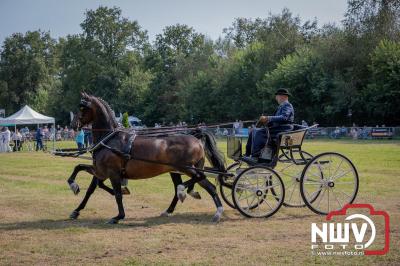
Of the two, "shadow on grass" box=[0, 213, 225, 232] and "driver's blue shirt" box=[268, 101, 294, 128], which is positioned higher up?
"driver's blue shirt" box=[268, 101, 294, 128]

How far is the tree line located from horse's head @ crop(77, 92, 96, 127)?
136ft

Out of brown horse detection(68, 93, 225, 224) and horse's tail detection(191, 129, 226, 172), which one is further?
horse's tail detection(191, 129, 226, 172)

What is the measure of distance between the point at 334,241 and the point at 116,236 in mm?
3473

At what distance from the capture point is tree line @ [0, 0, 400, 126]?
52.2m

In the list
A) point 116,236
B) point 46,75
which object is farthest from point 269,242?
point 46,75

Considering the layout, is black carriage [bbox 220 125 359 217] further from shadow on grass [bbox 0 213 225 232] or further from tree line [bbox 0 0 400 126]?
tree line [bbox 0 0 400 126]

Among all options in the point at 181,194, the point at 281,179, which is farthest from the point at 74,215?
the point at 281,179

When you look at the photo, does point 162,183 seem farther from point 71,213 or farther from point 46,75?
point 46,75

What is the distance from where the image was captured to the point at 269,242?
802cm

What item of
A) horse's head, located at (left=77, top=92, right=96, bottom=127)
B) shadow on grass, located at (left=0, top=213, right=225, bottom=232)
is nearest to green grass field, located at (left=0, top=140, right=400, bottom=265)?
shadow on grass, located at (left=0, top=213, right=225, bottom=232)

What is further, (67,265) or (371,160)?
(371,160)

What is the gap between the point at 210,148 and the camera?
10914mm

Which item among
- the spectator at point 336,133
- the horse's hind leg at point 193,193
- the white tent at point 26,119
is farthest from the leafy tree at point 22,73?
the horse's hind leg at point 193,193

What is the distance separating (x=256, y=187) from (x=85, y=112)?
12.2 ft
